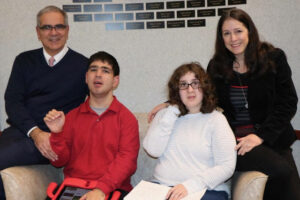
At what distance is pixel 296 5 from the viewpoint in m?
2.58

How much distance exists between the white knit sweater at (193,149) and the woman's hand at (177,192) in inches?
1.0

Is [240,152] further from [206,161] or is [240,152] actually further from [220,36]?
[220,36]

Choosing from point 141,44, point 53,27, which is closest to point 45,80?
point 53,27

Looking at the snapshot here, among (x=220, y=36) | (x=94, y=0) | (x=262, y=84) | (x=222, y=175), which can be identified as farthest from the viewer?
(x=94, y=0)

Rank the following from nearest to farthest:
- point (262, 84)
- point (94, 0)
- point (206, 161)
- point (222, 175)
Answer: point (222, 175)
point (206, 161)
point (262, 84)
point (94, 0)

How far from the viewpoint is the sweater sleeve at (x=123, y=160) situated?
174 cm

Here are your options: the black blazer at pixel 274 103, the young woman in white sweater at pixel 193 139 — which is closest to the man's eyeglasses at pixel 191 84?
the young woman in white sweater at pixel 193 139

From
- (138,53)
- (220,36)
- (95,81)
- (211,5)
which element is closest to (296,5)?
(211,5)

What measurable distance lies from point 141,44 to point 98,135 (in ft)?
3.85

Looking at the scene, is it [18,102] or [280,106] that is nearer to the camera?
[280,106]

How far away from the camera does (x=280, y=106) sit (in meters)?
1.88

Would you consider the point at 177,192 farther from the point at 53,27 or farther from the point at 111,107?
the point at 53,27

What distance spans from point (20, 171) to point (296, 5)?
245 cm

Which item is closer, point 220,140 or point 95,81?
point 220,140
